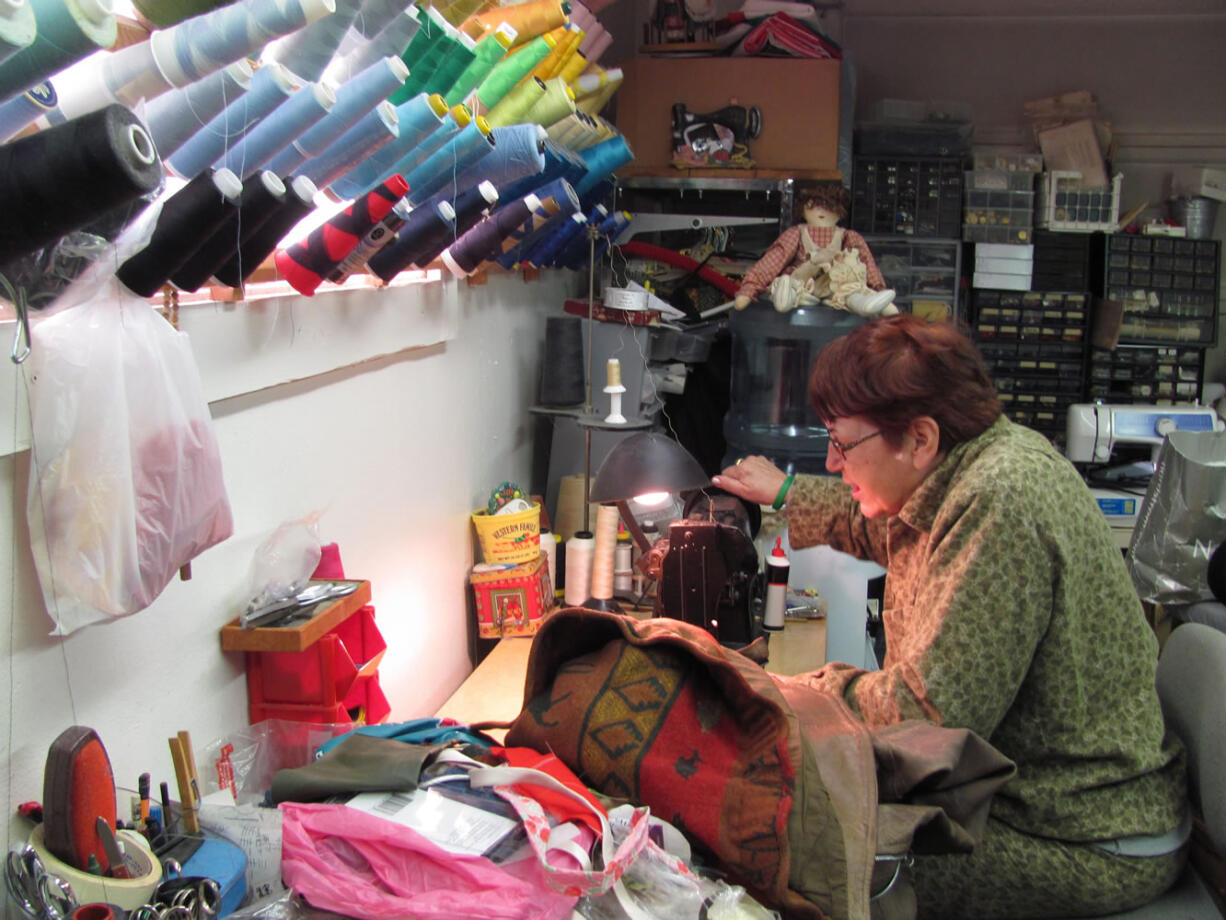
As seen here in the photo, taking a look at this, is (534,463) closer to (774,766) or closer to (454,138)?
(454,138)

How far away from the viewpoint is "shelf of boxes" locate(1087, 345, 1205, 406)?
3.96 m

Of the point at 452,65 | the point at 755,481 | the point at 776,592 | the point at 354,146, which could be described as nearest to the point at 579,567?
the point at 776,592

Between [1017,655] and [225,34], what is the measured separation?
1165 millimetres

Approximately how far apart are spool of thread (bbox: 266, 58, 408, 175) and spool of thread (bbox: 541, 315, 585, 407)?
1728mm

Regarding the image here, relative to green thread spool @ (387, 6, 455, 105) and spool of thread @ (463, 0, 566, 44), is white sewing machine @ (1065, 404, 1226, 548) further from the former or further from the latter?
green thread spool @ (387, 6, 455, 105)

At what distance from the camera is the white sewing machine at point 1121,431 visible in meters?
3.75

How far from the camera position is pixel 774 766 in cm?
107

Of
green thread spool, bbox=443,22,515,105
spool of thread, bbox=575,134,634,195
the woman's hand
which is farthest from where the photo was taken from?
spool of thread, bbox=575,134,634,195

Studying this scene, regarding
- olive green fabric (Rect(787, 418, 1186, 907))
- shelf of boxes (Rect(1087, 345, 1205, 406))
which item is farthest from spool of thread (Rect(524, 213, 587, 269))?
shelf of boxes (Rect(1087, 345, 1205, 406))

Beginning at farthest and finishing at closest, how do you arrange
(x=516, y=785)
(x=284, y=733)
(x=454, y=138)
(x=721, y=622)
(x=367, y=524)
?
(x=721, y=622) → (x=367, y=524) → (x=454, y=138) → (x=284, y=733) → (x=516, y=785)

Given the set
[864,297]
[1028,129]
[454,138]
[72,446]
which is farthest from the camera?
[1028,129]

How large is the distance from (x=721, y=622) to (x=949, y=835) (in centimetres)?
104

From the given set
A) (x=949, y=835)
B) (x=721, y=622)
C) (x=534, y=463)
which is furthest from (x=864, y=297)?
(x=949, y=835)

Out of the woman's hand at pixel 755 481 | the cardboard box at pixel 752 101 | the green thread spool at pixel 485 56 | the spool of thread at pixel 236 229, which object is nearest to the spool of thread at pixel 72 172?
the spool of thread at pixel 236 229
